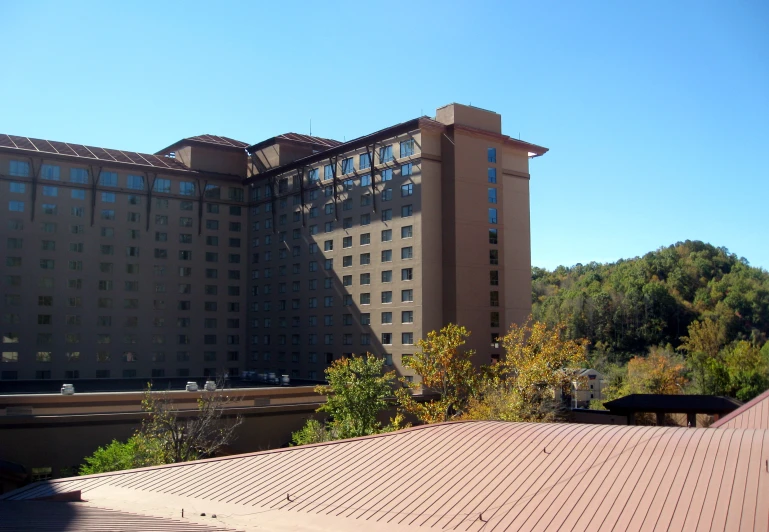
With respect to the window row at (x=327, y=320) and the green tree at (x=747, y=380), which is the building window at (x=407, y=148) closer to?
the window row at (x=327, y=320)

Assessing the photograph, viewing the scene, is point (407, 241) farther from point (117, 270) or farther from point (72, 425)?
point (72, 425)

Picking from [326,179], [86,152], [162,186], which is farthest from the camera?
[162,186]

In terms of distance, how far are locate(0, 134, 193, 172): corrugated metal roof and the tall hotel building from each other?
0.31 m

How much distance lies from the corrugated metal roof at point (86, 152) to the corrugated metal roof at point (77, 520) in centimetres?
6157

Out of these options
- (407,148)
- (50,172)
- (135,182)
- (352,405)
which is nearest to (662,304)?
(407,148)

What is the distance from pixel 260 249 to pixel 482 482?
6714cm

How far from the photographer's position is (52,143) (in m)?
78.6

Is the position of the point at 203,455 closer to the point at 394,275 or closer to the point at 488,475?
the point at 488,475

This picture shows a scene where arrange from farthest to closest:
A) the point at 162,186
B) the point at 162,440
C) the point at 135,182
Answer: the point at 162,186 → the point at 135,182 → the point at 162,440

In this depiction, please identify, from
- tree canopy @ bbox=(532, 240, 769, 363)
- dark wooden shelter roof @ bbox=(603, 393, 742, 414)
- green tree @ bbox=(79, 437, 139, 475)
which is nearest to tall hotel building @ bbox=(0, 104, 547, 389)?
dark wooden shelter roof @ bbox=(603, 393, 742, 414)

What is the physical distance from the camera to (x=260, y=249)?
85.3 metres

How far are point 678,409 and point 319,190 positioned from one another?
4232cm

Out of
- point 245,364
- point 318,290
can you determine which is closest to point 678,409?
point 318,290

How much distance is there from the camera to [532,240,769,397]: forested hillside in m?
128
